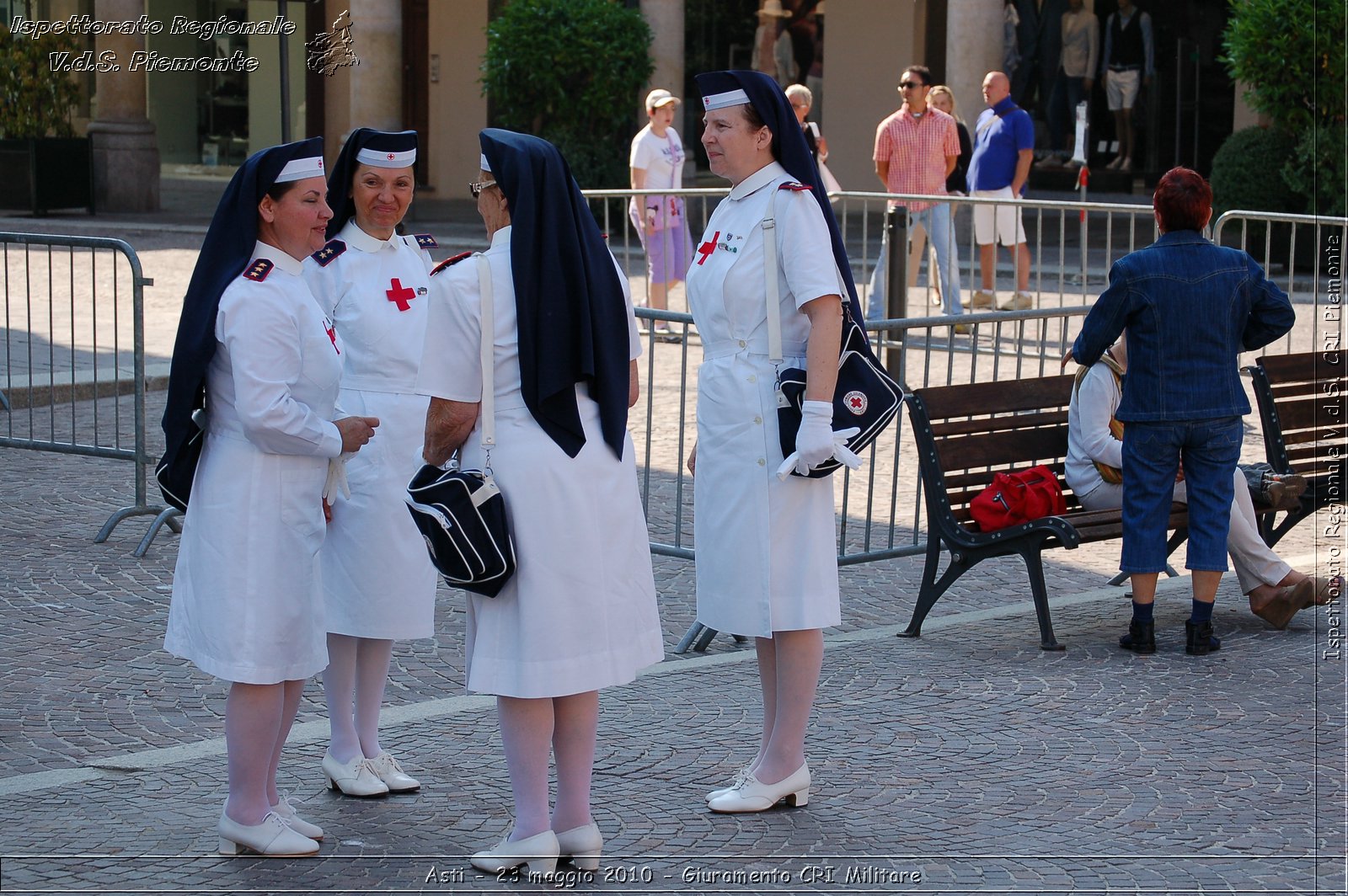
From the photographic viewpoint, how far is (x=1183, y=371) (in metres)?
6.25

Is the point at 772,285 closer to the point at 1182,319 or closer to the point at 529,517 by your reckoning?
the point at 529,517

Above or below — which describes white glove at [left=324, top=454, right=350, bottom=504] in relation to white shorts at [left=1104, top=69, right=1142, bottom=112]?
below

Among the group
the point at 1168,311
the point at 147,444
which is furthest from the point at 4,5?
the point at 1168,311

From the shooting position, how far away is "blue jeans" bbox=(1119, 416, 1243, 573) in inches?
249

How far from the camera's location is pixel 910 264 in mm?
14883

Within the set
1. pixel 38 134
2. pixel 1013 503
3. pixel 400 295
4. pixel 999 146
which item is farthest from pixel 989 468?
pixel 38 134

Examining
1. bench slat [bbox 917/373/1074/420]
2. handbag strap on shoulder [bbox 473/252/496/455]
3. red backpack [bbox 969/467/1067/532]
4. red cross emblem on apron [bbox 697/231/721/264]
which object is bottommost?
red backpack [bbox 969/467/1067/532]

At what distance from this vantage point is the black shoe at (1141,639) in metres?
6.42

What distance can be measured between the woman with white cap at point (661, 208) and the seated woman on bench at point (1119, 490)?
720 cm

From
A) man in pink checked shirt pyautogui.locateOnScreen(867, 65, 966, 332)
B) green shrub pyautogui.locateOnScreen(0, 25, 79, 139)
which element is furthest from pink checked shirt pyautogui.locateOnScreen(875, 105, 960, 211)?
green shrub pyautogui.locateOnScreen(0, 25, 79, 139)

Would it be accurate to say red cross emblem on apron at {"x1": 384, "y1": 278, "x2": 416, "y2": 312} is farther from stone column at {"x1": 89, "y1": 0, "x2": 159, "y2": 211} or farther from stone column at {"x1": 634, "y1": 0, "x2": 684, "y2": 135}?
stone column at {"x1": 89, "y1": 0, "x2": 159, "y2": 211}

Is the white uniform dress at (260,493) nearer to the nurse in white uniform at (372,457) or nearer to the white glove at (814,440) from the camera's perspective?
the nurse in white uniform at (372,457)

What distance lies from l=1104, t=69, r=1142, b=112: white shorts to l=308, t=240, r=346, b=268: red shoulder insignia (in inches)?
919

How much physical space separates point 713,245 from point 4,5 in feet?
78.8
